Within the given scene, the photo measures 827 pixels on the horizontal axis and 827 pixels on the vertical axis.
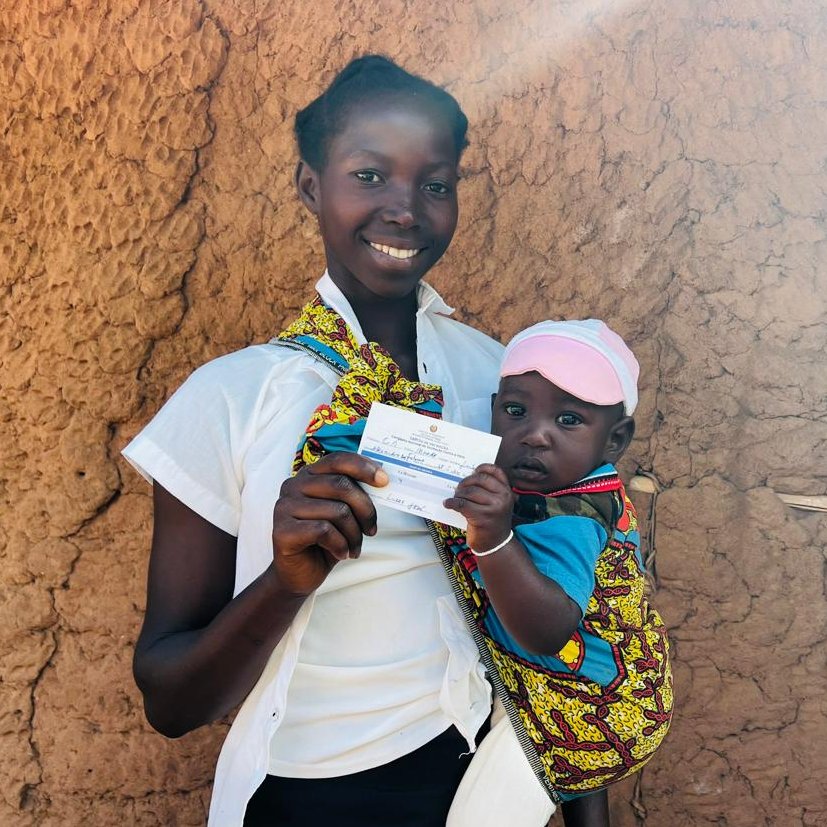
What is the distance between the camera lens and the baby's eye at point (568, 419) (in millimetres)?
1875

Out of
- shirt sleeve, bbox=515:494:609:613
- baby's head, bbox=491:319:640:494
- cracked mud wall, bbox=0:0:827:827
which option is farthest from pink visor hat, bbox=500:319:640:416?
cracked mud wall, bbox=0:0:827:827

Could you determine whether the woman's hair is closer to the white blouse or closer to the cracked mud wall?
the white blouse

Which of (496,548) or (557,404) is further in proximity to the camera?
(557,404)

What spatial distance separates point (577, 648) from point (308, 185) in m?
0.98

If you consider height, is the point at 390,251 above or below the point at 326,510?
above

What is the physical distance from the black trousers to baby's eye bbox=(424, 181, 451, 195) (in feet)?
3.10

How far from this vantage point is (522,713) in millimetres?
1735

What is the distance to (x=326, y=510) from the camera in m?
1.40

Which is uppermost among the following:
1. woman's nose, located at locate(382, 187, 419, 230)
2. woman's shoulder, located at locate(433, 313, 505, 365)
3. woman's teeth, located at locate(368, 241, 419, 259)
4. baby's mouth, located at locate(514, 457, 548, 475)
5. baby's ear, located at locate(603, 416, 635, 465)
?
woman's nose, located at locate(382, 187, 419, 230)

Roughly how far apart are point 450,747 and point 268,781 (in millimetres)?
291

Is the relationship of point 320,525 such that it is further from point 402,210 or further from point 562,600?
point 402,210

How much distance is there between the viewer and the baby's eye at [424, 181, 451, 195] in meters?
1.93

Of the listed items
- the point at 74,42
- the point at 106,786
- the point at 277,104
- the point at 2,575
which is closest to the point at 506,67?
the point at 277,104

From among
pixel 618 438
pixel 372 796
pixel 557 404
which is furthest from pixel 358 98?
pixel 372 796
